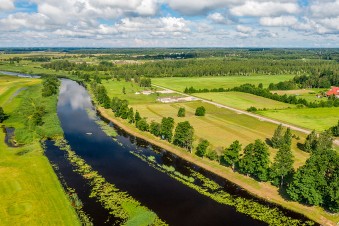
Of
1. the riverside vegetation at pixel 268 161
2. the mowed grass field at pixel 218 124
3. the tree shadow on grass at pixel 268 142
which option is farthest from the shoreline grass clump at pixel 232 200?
the tree shadow on grass at pixel 268 142

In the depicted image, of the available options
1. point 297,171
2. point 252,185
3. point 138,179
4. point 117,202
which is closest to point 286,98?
point 252,185

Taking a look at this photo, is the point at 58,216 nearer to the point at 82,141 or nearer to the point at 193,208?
the point at 193,208

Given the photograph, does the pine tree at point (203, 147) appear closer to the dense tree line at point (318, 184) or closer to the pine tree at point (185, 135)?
the pine tree at point (185, 135)

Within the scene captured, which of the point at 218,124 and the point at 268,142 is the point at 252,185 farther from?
the point at 218,124

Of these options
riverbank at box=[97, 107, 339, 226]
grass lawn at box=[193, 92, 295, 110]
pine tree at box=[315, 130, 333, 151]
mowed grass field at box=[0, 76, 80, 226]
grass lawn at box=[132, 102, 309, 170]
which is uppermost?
pine tree at box=[315, 130, 333, 151]

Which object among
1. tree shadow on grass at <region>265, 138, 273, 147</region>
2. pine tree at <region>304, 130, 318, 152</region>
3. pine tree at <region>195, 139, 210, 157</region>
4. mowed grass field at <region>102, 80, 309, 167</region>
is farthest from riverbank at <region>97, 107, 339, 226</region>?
pine tree at <region>304, 130, 318, 152</region>

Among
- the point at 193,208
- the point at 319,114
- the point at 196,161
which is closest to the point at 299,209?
the point at 193,208

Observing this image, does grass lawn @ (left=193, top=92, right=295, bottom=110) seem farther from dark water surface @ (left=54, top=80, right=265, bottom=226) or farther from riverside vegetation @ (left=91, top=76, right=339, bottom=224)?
dark water surface @ (left=54, top=80, right=265, bottom=226)
